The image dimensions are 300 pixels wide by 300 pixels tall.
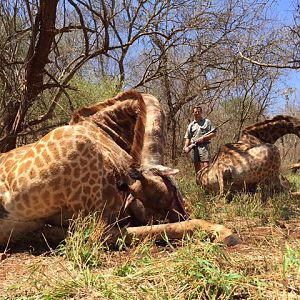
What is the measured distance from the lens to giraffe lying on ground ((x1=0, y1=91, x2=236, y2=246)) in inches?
154

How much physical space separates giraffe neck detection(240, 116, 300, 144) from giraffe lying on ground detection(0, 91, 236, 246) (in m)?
5.08

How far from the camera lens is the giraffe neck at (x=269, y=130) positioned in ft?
31.3

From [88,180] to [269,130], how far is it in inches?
252

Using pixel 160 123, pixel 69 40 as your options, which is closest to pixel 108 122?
pixel 160 123

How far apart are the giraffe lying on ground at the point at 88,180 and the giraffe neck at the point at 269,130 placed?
508cm

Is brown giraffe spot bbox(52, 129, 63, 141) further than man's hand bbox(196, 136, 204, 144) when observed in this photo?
No

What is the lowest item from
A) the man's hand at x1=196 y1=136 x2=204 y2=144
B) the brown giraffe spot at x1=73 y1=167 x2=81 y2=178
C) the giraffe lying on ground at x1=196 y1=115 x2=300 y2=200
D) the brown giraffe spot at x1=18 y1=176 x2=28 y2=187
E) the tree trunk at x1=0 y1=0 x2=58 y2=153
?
the giraffe lying on ground at x1=196 y1=115 x2=300 y2=200

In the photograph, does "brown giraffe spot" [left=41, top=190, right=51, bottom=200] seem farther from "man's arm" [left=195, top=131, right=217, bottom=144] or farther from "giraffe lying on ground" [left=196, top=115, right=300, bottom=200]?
"man's arm" [left=195, top=131, right=217, bottom=144]

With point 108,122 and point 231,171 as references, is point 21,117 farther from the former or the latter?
point 231,171

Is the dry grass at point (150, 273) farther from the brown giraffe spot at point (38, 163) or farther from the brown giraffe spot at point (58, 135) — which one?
the brown giraffe spot at point (58, 135)

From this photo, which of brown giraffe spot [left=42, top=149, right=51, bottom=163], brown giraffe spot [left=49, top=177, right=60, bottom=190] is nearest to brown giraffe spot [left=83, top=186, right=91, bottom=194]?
brown giraffe spot [left=49, top=177, right=60, bottom=190]

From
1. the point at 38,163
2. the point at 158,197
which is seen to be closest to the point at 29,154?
the point at 38,163

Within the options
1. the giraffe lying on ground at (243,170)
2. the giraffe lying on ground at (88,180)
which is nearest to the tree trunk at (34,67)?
the giraffe lying on ground at (88,180)

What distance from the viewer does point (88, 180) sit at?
404 centimetres
